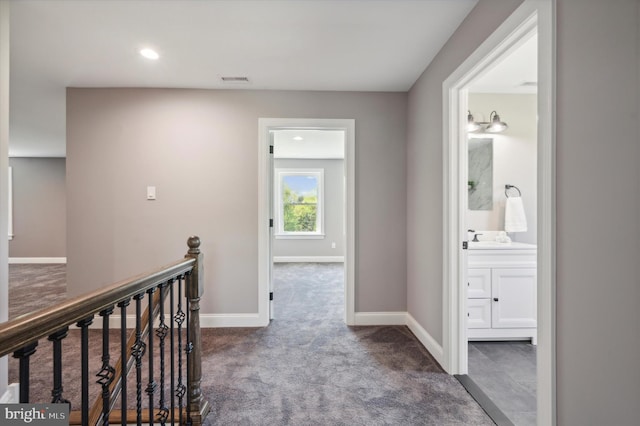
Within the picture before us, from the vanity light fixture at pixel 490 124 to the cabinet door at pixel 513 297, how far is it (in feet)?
4.37

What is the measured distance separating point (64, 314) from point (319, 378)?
1.72 m

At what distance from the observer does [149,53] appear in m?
2.31

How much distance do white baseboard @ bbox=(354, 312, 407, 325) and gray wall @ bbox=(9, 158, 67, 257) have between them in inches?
292

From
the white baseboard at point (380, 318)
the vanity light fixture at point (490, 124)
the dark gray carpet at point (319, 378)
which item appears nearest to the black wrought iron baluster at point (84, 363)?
the dark gray carpet at point (319, 378)

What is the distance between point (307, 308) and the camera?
3.66 metres

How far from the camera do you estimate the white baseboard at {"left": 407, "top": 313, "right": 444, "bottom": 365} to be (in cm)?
233

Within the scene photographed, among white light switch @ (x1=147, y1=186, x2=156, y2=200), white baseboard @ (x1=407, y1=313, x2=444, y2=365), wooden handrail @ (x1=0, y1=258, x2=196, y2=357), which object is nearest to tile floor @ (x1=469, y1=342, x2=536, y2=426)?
white baseboard @ (x1=407, y1=313, x2=444, y2=365)

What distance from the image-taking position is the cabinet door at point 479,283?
2566mm

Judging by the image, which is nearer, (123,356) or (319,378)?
(123,356)

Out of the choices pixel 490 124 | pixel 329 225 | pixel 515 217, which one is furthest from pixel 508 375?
pixel 329 225

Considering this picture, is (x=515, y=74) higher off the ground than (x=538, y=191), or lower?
higher

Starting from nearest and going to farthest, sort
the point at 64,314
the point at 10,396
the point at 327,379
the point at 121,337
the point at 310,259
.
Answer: the point at 64,314
the point at 121,337
the point at 10,396
the point at 327,379
the point at 310,259

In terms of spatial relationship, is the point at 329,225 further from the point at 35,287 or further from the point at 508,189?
the point at 35,287

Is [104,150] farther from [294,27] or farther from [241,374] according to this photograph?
[241,374]
